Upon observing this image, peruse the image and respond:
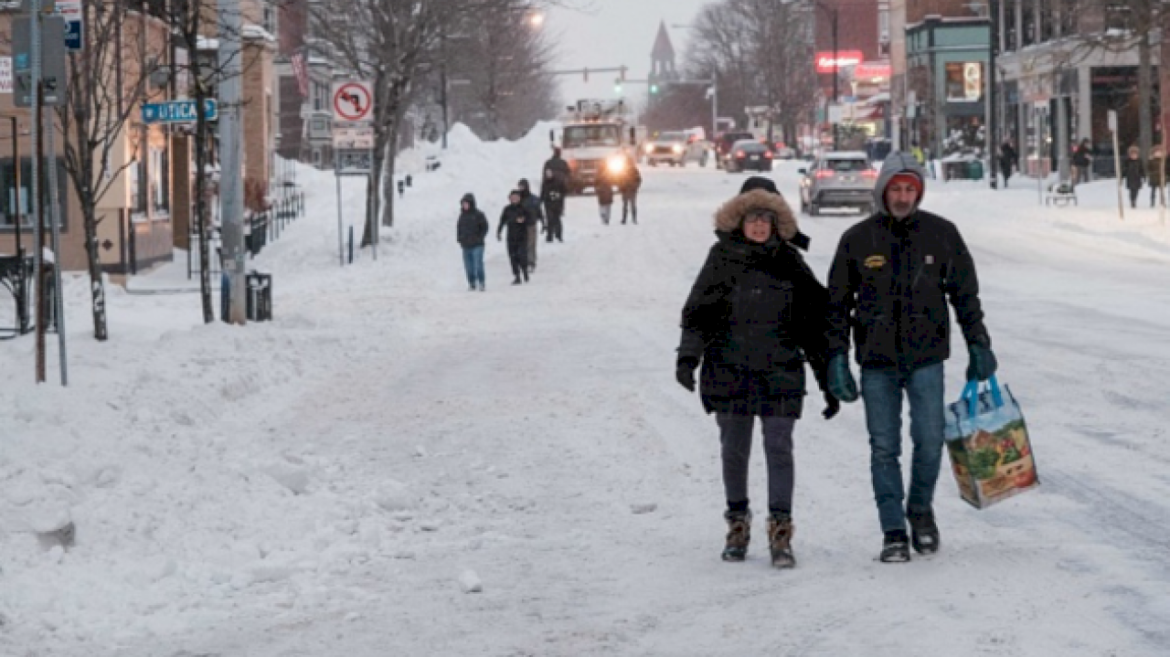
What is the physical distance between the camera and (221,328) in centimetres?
2091

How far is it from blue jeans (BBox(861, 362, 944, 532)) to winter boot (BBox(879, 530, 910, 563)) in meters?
0.03

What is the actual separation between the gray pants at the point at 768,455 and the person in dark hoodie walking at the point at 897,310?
373 mm

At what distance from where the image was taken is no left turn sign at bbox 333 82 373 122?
114ft

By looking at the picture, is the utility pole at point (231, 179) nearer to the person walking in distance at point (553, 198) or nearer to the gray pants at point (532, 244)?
the gray pants at point (532, 244)

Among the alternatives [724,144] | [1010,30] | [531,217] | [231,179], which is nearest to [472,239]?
[531,217]

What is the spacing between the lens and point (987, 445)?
933 cm

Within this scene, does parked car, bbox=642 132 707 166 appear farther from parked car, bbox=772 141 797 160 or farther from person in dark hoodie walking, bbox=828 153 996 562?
person in dark hoodie walking, bbox=828 153 996 562

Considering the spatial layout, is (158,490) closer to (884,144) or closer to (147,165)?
(147,165)

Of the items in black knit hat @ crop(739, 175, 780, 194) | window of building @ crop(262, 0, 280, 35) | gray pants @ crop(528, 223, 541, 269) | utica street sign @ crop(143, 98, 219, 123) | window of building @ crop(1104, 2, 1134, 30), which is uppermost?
window of building @ crop(262, 0, 280, 35)

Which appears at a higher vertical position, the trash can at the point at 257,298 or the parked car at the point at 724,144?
the parked car at the point at 724,144

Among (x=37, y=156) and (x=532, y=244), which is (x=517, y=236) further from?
(x=37, y=156)

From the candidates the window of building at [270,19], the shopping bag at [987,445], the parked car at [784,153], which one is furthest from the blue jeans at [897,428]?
the parked car at [784,153]

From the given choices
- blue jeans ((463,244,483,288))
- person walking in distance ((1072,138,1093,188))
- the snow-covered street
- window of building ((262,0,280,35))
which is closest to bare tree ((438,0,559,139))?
window of building ((262,0,280,35))

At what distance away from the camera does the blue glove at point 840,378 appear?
29.3 feet
